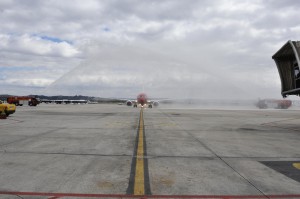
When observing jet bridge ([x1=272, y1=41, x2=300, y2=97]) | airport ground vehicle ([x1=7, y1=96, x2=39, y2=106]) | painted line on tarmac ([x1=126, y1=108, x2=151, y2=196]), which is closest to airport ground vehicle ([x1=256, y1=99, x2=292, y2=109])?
airport ground vehicle ([x1=7, y1=96, x2=39, y2=106])

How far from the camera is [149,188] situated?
601 cm

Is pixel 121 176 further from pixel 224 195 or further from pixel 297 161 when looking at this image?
pixel 297 161

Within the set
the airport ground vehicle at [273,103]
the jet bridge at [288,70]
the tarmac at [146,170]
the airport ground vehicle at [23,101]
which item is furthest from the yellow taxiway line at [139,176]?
the airport ground vehicle at [273,103]

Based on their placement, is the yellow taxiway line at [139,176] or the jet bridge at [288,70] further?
the jet bridge at [288,70]

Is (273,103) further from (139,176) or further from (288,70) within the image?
(139,176)

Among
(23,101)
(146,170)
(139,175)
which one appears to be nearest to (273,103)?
(23,101)

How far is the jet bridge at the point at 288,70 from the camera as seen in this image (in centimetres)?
2025

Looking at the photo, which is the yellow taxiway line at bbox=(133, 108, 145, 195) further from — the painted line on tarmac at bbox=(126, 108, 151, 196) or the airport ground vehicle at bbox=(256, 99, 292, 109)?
the airport ground vehicle at bbox=(256, 99, 292, 109)

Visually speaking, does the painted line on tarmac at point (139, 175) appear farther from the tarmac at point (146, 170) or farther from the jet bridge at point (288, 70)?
the jet bridge at point (288, 70)

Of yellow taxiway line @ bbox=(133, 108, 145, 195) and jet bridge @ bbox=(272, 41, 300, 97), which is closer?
yellow taxiway line @ bbox=(133, 108, 145, 195)

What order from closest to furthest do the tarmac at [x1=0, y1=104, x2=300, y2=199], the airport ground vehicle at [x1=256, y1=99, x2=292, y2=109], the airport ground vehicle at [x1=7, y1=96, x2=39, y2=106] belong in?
the tarmac at [x1=0, y1=104, x2=300, y2=199] < the airport ground vehicle at [x1=7, y1=96, x2=39, y2=106] < the airport ground vehicle at [x1=256, y1=99, x2=292, y2=109]

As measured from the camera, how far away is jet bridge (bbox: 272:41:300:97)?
20250 millimetres

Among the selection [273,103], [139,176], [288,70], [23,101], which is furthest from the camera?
[273,103]

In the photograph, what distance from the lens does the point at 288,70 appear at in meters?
21.2
